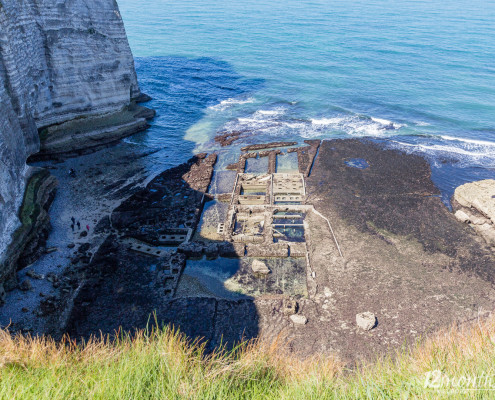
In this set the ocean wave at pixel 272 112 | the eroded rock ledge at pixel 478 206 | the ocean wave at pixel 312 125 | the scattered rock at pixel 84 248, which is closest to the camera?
the scattered rock at pixel 84 248

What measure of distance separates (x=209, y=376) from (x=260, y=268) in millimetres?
14328

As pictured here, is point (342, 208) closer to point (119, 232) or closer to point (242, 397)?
point (119, 232)

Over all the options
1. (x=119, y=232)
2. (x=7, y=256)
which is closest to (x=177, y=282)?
(x=119, y=232)

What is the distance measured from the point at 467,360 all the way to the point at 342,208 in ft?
69.0

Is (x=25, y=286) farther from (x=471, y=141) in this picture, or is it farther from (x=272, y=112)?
(x=471, y=141)

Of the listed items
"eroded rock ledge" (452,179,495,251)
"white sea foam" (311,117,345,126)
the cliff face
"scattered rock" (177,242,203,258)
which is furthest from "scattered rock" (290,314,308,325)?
"white sea foam" (311,117,345,126)

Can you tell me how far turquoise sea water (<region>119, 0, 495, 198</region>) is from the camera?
45.8 m

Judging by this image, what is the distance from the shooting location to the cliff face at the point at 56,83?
27359mm

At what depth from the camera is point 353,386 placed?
33.3ft

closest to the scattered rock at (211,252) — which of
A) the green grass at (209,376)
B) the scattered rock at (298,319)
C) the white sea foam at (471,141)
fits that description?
the scattered rock at (298,319)

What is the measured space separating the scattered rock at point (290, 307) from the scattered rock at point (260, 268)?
10.4ft

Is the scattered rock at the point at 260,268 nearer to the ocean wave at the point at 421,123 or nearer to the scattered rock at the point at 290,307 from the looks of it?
the scattered rock at the point at 290,307

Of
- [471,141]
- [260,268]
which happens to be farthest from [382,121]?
[260,268]

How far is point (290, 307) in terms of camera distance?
2122cm
